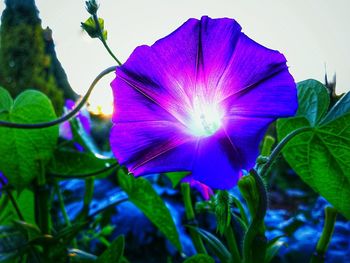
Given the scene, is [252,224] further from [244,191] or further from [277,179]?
[277,179]

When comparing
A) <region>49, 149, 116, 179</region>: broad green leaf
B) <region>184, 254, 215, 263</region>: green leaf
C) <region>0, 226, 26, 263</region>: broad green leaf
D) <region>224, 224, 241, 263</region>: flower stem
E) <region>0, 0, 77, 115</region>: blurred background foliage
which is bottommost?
<region>0, 226, 26, 263</region>: broad green leaf

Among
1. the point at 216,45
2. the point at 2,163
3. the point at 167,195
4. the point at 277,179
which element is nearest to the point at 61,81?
the point at 277,179

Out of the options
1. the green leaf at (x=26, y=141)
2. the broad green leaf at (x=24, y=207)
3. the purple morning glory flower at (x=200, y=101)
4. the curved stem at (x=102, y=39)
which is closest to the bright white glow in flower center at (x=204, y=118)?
the purple morning glory flower at (x=200, y=101)

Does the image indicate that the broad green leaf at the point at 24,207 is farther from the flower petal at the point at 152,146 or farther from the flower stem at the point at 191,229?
the flower petal at the point at 152,146

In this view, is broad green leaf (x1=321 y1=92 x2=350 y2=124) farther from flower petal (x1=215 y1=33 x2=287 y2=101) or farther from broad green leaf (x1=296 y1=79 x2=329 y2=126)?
flower petal (x1=215 y1=33 x2=287 y2=101)

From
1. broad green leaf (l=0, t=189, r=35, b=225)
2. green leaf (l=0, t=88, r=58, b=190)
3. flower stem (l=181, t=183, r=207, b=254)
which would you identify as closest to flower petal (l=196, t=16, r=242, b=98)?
flower stem (l=181, t=183, r=207, b=254)
